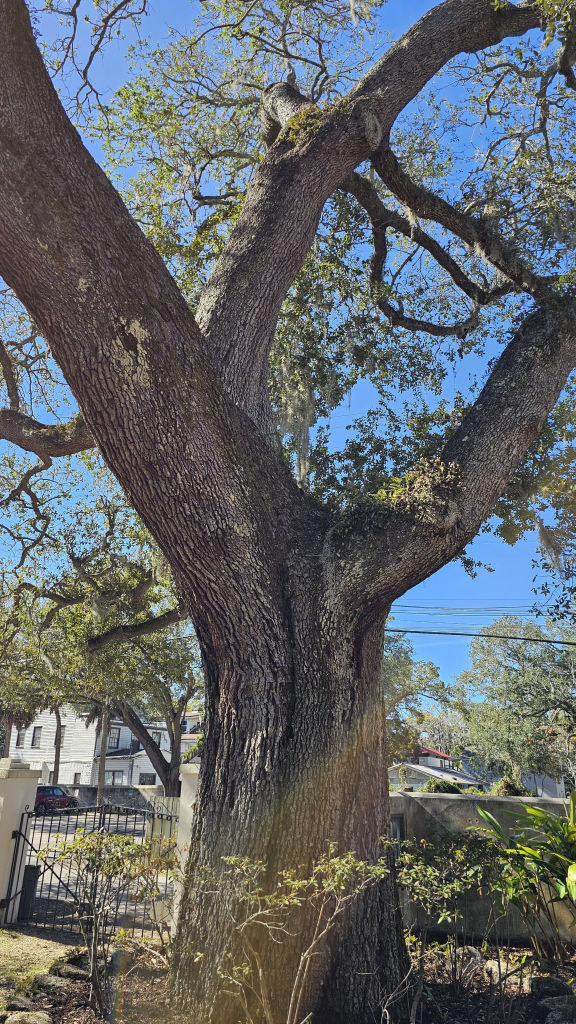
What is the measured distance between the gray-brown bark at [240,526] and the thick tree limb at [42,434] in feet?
5.53

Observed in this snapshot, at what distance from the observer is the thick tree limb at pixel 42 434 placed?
17.4 ft

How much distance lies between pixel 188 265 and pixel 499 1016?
281 inches

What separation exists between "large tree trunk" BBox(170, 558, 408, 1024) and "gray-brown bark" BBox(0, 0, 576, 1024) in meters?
0.01

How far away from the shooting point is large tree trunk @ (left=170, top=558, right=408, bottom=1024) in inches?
128

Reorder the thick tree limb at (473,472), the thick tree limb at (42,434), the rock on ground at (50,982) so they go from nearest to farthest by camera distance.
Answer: the rock on ground at (50,982)
the thick tree limb at (473,472)
the thick tree limb at (42,434)

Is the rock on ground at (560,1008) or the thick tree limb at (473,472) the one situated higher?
the thick tree limb at (473,472)

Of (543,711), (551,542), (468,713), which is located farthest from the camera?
(468,713)

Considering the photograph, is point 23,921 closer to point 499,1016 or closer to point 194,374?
point 499,1016

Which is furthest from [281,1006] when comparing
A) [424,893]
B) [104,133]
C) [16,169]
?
[104,133]

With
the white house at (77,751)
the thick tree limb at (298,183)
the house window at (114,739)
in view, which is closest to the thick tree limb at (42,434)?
the thick tree limb at (298,183)

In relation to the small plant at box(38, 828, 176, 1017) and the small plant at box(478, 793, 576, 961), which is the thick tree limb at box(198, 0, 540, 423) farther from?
the small plant at box(478, 793, 576, 961)

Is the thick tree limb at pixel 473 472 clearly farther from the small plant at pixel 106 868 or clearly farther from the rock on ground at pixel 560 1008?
the rock on ground at pixel 560 1008

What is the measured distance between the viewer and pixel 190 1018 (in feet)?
10.0

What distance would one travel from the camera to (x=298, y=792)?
11.3ft
